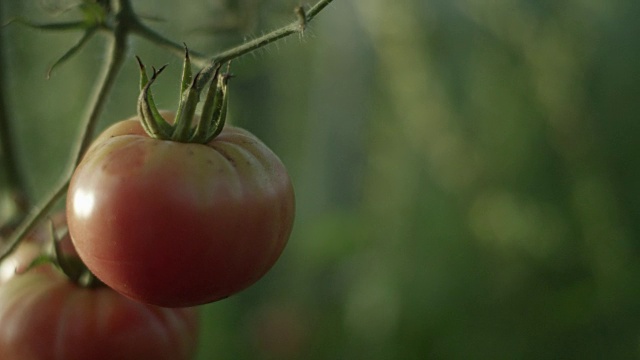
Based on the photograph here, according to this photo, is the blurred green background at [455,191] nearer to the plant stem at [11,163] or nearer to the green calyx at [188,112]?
the plant stem at [11,163]

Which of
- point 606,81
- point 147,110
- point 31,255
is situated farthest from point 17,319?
point 606,81

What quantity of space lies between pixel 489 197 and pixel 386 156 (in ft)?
1.71

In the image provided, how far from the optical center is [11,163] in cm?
97

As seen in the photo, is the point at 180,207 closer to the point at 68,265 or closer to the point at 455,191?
the point at 68,265

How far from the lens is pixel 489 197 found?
2.07 metres

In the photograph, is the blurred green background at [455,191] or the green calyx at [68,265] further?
the blurred green background at [455,191]

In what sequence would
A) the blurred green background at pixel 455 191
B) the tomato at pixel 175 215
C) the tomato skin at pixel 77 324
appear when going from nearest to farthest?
the tomato at pixel 175 215 < the tomato skin at pixel 77 324 < the blurred green background at pixel 455 191

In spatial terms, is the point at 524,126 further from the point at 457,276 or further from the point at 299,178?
the point at 299,178

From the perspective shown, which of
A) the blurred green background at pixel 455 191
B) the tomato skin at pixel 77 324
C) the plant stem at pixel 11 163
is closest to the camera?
the tomato skin at pixel 77 324

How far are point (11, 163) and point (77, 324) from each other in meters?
0.32

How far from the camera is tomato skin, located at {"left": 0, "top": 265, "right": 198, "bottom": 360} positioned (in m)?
0.71

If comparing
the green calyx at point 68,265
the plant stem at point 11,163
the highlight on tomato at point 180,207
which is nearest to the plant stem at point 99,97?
the green calyx at point 68,265

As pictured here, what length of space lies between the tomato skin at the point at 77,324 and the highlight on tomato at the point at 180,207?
14 cm

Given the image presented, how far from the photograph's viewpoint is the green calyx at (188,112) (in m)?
0.57
